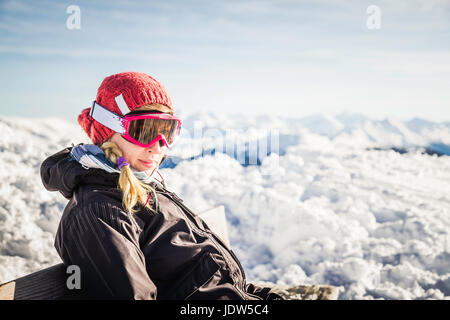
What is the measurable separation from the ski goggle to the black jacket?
297 mm

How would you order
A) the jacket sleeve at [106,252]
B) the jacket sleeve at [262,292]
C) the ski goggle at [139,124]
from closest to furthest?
the jacket sleeve at [106,252] → the ski goggle at [139,124] → the jacket sleeve at [262,292]

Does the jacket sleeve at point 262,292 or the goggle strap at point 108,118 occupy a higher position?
the goggle strap at point 108,118

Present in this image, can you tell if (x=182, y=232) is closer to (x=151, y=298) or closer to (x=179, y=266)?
(x=179, y=266)

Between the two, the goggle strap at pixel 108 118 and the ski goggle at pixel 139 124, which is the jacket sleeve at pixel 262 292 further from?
the goggle strap at pixel 108 118

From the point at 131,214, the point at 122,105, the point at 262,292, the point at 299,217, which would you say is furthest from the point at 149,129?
the point at 299,217

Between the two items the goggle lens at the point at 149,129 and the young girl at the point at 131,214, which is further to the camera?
the goggle lens at the point at 149,129

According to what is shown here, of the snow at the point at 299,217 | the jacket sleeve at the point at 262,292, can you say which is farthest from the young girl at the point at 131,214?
the snow at the point at 299,217

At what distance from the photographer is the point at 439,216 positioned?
50.3m

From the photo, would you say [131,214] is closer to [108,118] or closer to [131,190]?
[131,190]

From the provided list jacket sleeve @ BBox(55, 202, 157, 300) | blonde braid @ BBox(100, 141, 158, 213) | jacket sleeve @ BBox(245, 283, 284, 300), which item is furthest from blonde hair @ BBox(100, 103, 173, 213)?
jacket sleeve @ BBox(245, 283, 284, 300)

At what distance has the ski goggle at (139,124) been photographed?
2.05 m

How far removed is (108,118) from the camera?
2086mm

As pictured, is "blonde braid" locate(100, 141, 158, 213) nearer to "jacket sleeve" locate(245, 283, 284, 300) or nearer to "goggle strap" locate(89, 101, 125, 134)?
"goggle strap" locate(89, 101, 125, 134)

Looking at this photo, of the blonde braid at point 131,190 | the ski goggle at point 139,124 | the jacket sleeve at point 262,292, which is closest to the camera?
the blonde braid at point 131,190
